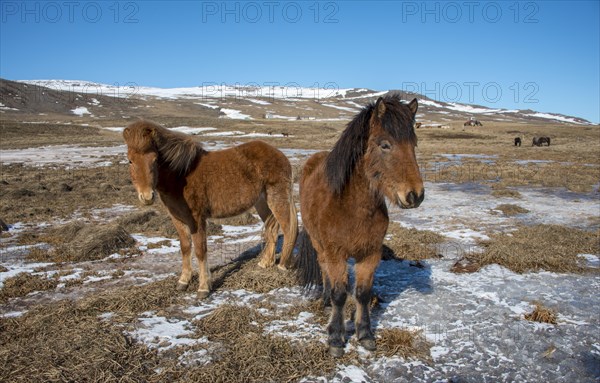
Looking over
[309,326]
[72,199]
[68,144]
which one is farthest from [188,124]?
[309,326]

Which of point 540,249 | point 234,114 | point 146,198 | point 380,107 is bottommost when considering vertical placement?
point 540,249

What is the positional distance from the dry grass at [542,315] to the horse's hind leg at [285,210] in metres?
3.58

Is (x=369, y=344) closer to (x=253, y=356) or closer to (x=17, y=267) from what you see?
(x=253, y=356)

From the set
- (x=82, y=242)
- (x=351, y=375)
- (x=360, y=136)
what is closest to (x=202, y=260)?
(x=351, y=375)

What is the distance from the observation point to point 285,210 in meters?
6.35

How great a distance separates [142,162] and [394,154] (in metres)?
3.49

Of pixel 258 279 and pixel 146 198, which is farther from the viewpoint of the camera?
pixel 258 279

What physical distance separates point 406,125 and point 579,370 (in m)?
2.95

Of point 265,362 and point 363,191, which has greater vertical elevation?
point 363,191

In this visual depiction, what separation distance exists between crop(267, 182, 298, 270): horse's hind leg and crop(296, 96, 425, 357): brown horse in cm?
200

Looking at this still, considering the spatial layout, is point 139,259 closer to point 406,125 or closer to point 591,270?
point 406,125

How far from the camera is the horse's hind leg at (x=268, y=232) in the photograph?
6.33 meters

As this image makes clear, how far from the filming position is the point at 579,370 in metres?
3.46

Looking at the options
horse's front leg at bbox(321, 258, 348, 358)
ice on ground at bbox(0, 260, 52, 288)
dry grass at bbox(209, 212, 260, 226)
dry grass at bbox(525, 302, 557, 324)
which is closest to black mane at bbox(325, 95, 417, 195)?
horse's front leg at bbox(321, 258, 348, 358)
